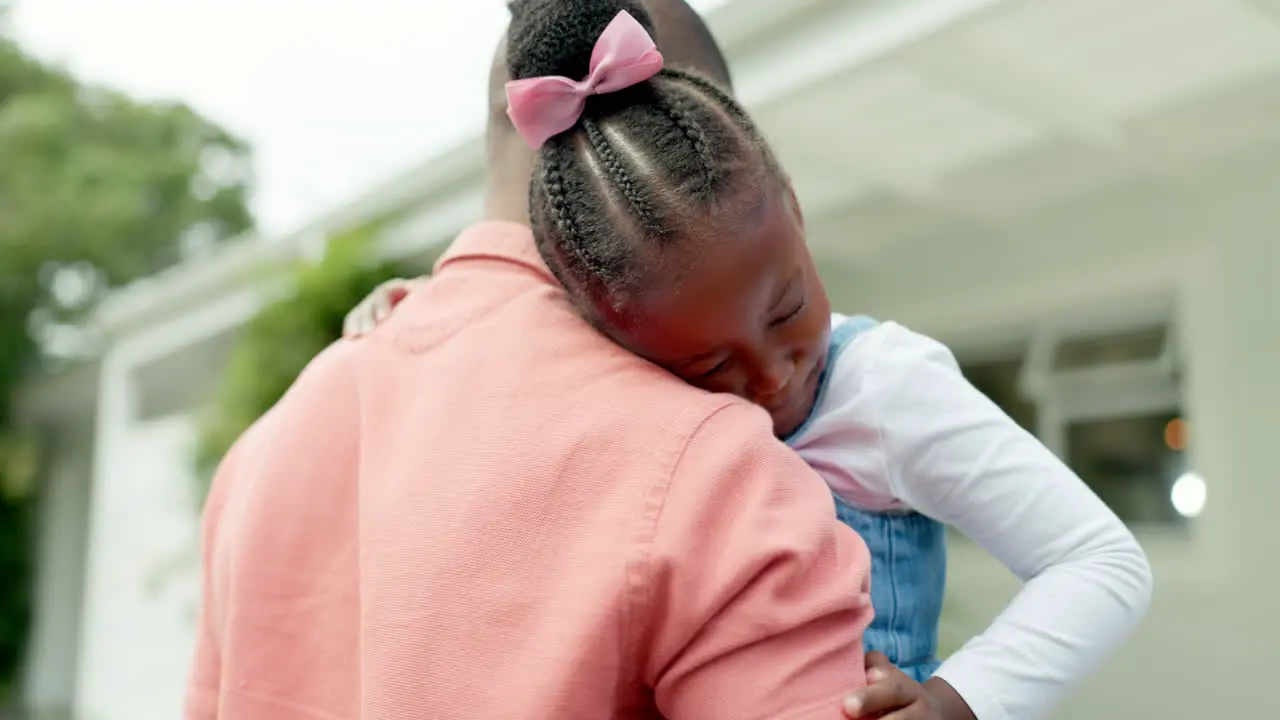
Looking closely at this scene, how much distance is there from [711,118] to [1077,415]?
4.63m

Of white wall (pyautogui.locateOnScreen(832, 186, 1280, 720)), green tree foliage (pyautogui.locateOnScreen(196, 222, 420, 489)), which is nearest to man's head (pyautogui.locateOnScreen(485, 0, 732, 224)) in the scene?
white wall (pyautogui.locateOnScreen(832, 186, 1280, 720))

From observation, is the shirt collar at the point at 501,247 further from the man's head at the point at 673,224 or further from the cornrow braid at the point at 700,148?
the cornrow braid at the point at 700,148

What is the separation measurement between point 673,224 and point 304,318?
5.50 m

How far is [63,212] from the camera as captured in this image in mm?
14234

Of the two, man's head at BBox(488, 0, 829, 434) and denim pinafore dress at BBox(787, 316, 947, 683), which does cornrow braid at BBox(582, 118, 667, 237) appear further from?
denim pinafore dress at BBox(787, 316, 947, 683)

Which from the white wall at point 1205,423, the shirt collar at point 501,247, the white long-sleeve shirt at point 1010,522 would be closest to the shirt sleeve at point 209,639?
the shirt collar at point 501,247

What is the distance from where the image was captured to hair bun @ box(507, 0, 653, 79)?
105cm

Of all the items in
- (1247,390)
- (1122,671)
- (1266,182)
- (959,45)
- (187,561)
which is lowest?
(187,561)

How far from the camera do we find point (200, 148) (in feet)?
Answer: 61.4

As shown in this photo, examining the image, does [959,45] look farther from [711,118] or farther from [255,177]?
[255,177]

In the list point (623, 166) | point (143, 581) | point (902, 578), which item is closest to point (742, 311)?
point (623, 166)

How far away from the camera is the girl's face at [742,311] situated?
3.29ft

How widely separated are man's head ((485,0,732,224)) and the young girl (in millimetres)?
66

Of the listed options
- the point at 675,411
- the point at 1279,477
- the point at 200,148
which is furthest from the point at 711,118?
the point at 200,148
